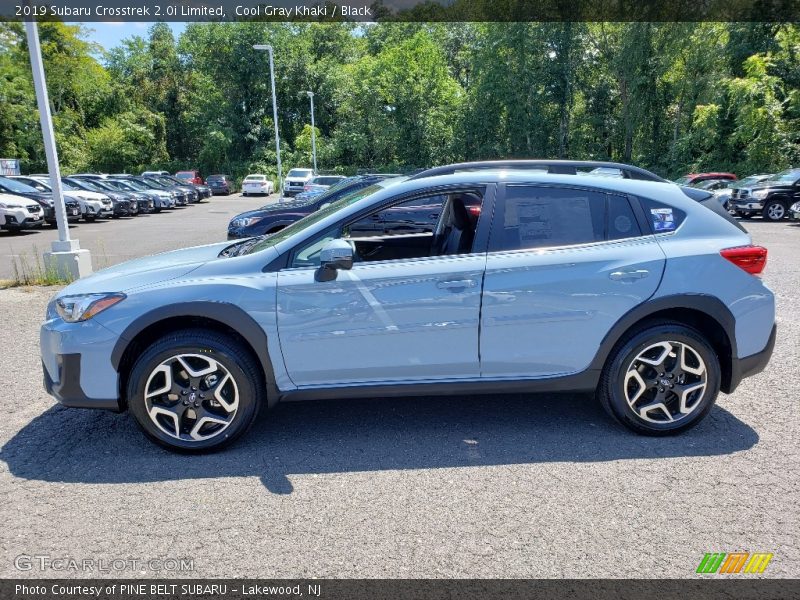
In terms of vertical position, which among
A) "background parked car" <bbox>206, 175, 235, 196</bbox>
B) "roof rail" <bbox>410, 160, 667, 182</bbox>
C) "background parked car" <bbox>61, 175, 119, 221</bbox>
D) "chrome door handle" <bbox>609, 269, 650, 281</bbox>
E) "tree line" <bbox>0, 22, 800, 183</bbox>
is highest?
"tree line" <bbox>0, 22, 800, 183</bbox>

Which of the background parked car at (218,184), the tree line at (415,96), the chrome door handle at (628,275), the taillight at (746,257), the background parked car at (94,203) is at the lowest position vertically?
the background parked car at (218,184)

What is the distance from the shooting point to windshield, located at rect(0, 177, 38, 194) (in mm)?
19312

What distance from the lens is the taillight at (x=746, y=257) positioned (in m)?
4.02

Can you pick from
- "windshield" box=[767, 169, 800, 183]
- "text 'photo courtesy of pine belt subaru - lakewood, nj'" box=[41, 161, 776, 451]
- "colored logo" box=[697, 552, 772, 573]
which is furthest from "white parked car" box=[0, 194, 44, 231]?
"windshield" box=[767, 169, 800, 183]

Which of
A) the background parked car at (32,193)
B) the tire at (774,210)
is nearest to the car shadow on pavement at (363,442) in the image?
the background parked car at (32,193)

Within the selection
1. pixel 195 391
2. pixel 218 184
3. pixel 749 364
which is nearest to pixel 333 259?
pixel 195 391

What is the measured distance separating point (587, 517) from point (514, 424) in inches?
47.4

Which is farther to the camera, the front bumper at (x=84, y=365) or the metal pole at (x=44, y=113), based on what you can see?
the metal pole at (x=44, y=113)

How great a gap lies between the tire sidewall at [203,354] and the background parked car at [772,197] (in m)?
20.3

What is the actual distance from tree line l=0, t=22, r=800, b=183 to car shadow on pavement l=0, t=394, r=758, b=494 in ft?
93.0

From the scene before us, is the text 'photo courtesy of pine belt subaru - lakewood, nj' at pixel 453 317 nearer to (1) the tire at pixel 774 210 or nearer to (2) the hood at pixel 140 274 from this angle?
(2) the hood at pixel 140 274

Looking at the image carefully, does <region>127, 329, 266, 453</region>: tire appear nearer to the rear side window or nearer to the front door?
the front door

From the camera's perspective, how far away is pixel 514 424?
4340mm

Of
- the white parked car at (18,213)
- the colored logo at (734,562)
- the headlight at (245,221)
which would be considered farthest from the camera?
the white parked car at (18,213)
